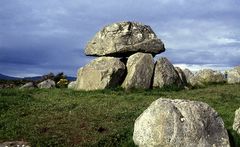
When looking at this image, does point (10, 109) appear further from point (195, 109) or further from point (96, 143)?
point (195, 109)

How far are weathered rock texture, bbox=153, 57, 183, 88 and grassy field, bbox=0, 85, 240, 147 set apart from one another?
11.6 ft

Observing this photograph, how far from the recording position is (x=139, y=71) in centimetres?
3772

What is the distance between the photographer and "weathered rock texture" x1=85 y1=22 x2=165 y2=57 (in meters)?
39.6

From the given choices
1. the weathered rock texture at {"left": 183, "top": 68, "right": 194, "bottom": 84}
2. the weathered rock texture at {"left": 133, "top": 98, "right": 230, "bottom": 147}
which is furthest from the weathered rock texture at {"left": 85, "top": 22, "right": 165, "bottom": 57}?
the weathered rock texture at {"left": 133, "top": 98, "right": 230, "bottom": 147}

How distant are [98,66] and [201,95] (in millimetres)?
8085

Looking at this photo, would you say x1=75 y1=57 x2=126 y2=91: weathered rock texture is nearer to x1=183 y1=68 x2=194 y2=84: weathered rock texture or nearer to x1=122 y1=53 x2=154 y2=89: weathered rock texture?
x1=122 y1=53 x2=154 y2=89: weathered rock texture

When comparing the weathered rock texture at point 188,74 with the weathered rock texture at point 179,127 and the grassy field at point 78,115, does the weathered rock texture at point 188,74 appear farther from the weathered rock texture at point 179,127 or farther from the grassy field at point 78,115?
the weathered rock texture at point 179,127

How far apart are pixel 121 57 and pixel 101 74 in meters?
4.38

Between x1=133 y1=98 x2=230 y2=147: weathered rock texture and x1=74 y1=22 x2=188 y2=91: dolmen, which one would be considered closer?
x1=133 y1=98 x2=230 y2=147: weathered rock texture

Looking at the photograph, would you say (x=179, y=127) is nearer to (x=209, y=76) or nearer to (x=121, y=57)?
(x=121, y=57)

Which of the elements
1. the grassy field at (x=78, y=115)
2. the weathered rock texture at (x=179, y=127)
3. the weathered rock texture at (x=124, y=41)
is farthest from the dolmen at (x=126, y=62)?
the weathered rock texture at (x=179, y=127)

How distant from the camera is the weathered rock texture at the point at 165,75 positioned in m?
38.1

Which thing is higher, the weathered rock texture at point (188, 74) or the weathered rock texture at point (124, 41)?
the weathered rock texture at point (124, 41)

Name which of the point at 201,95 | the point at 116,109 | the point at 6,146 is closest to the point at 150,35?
the point at 201,95
